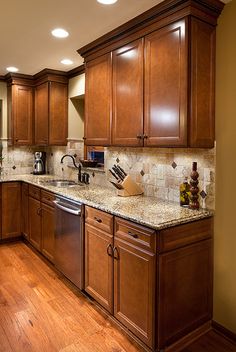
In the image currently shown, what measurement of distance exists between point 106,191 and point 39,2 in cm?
181

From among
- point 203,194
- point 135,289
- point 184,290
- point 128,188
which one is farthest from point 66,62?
point 184,290

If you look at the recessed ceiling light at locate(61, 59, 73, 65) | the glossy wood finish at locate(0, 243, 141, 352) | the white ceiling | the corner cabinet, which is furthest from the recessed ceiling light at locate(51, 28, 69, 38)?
the glossy wood finish at locate(0, 243, 141, 352)

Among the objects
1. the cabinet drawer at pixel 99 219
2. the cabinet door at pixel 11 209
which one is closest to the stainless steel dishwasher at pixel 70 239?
the cabinet drawer at pixel 99 219

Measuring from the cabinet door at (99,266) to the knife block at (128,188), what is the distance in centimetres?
48

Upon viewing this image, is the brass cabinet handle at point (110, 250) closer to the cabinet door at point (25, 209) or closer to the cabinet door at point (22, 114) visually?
the cabinet door at point (25, 209)

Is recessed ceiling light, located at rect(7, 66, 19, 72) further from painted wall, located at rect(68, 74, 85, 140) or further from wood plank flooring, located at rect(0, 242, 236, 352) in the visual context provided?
wood plank flooring, located at rect(0, 242, 236, 352)

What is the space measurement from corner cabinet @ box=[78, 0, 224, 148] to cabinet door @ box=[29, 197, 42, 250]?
1549mm

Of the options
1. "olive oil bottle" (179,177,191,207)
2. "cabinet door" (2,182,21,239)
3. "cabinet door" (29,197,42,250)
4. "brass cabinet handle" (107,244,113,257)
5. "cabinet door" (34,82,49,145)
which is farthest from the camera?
"cabinet door" (34,82,49,145)

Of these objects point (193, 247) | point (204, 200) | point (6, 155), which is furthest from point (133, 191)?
point (6, 155)

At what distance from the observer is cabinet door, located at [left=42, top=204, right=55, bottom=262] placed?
3.32 meters

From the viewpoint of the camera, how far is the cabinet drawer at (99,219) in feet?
7.47

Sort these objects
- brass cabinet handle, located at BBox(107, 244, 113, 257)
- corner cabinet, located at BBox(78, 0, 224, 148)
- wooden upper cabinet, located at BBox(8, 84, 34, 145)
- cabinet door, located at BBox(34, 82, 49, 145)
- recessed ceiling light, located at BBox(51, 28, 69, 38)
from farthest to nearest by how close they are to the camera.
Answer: wooden upper cabinet, located at BBox(8, 84, 34, 145) < cabinet door, located at BBox(34, 82, 49, 145) < recessed ceiling light, located at BBox(51, 28, 69, 38) < brass cabinet handle, located at BBox(107, 244, 113, 257) < corner cabinet, located at BBox(78, 0, 224, 148)

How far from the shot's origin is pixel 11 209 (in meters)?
4.20

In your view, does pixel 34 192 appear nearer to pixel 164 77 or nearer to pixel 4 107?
pixel 4 107
